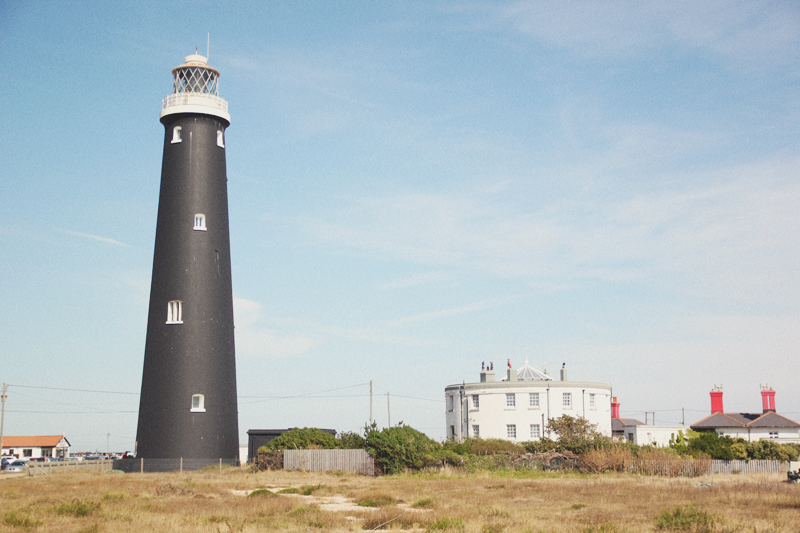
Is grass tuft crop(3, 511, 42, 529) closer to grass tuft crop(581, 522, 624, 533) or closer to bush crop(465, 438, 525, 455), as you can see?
grass tuft crop(581, 522, 624, 533)

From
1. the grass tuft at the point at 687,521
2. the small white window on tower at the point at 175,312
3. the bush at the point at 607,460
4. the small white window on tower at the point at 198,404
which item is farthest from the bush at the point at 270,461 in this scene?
the grass tuft at the point at 687,521

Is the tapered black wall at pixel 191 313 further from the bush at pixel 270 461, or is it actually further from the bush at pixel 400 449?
the bush at pixel 400 449

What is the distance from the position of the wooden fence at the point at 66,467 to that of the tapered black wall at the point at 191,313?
5584mm

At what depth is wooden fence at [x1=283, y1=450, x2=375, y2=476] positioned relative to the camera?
4209cm

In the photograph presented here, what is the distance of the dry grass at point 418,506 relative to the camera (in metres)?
19.3

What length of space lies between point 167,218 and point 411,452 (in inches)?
794

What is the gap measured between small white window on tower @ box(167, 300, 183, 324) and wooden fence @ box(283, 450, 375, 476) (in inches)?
392

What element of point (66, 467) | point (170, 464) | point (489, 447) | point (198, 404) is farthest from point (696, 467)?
point (66, 467)

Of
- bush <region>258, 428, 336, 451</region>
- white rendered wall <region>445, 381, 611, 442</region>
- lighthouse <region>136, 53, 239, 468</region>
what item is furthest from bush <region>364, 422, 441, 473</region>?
white rendered wall <region>445, 381, 611, 442</region>

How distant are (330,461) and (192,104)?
2317 centimetres

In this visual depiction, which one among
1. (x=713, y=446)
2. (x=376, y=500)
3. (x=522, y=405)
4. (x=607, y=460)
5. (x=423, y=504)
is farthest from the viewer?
(x=522, y=405)

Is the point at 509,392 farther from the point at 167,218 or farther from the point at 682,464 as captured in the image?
the point at 167,218

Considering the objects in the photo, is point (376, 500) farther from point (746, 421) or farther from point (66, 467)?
point (746, 421)

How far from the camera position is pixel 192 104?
46.2 metres
